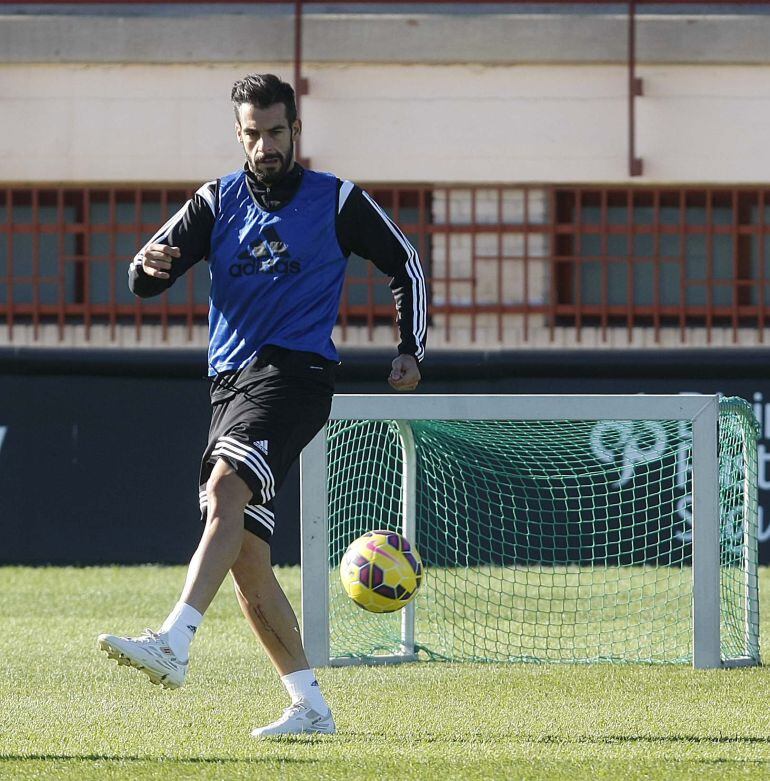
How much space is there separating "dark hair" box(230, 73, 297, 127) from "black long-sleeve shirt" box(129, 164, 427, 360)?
23 centimetres

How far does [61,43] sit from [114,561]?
5.20 meters

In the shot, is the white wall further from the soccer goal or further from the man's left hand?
the man's left hand

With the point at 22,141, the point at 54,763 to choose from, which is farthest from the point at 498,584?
the point at 22,141

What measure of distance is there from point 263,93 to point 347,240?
1.76 feet

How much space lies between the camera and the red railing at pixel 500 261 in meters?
13.4

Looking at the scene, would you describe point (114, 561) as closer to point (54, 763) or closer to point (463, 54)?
point (463, 54)

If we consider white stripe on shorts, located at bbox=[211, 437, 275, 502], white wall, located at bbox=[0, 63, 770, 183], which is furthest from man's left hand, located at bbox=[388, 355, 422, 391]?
white wall, located at bbox=[0, 63, 770, 183]

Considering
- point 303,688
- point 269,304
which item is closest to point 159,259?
point 269,304

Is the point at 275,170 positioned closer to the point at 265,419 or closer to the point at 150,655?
the point at 265,419

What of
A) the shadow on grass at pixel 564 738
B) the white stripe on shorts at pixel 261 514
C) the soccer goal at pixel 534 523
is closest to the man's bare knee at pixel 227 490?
the white stripe on shorts at pixel 261 514

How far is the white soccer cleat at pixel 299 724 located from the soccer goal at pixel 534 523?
68.7 inches

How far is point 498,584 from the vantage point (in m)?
9.52

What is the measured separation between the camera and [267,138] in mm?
4891

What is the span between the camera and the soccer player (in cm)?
483
